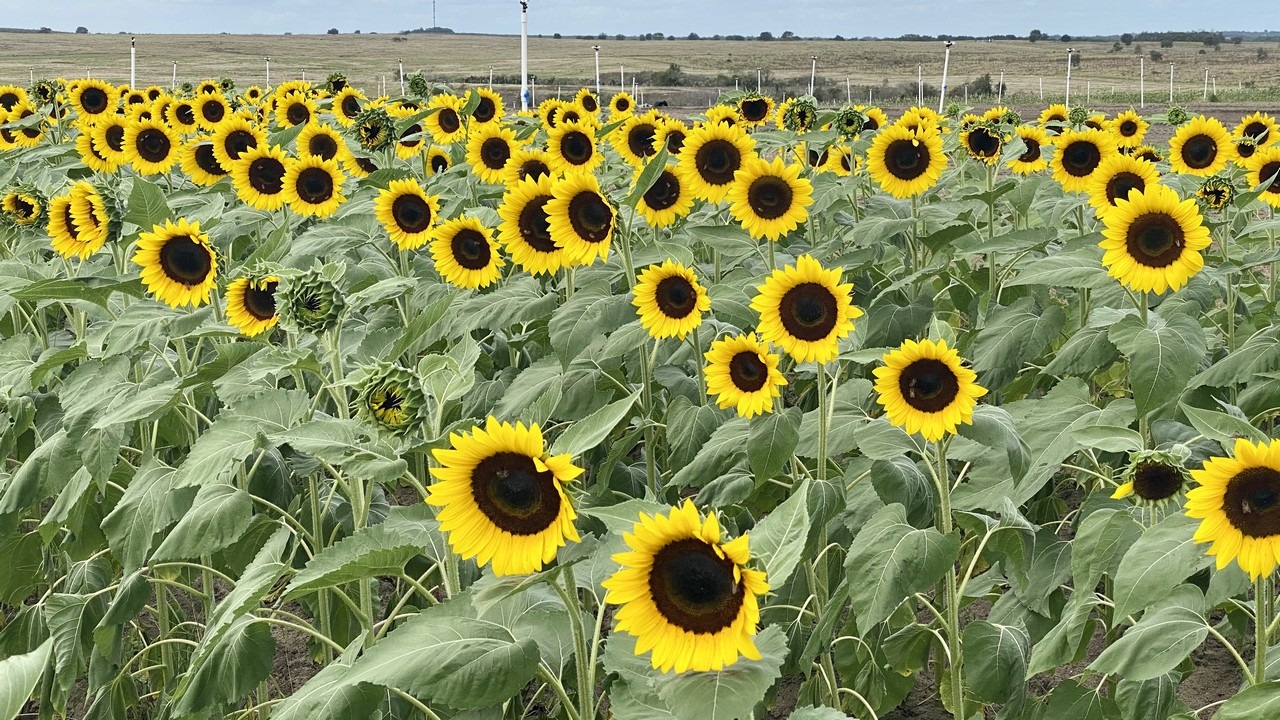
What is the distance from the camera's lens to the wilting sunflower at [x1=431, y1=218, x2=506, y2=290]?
12.5 feet

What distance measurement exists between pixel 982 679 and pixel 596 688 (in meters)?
1.19

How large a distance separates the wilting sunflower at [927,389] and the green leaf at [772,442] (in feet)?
0.86

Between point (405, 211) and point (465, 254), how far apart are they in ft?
A: 1.31

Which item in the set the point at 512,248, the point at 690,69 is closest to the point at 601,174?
the point at 512,248

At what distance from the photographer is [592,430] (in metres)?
1.83

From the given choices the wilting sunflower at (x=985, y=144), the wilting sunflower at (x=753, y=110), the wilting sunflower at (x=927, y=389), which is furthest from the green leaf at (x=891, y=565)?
the wilting sunflower at (x=753, y=110)

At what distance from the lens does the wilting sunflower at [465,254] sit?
3805mm

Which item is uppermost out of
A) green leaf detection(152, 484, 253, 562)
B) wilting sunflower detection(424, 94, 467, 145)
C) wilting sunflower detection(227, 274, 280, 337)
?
wilting sunflower detection(424, 94, 467, 145)

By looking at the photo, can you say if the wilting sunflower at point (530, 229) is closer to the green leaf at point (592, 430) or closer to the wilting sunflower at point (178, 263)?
the wilting sunflower at point (178, 263)

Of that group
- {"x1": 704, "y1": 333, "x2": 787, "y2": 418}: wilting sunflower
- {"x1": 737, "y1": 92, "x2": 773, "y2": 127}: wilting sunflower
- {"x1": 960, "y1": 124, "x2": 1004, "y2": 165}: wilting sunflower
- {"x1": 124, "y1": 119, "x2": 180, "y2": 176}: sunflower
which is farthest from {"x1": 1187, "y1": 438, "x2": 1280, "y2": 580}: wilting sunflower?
{"x1": 124, "y1": 119, "x2": 180, "y2": 176}: sunflower

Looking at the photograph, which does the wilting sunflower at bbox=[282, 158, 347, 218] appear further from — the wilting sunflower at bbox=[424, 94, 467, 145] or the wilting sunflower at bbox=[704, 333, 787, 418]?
the wilting sunflower at bbox=[704, 333, 787, 418]

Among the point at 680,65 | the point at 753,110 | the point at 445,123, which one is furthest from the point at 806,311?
the point at 680,65

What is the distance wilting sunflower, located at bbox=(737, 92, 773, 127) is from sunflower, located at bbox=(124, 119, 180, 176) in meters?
2.82

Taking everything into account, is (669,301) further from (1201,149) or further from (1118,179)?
(1201,149)
